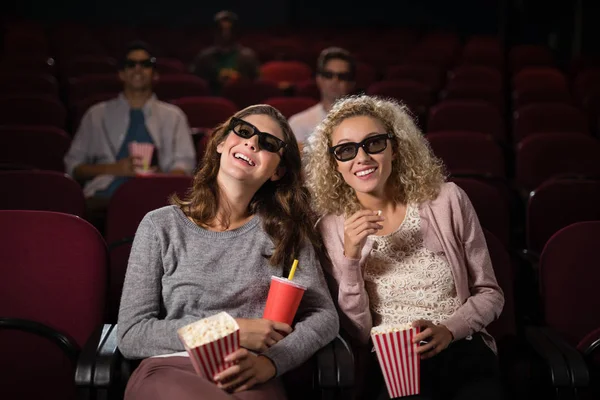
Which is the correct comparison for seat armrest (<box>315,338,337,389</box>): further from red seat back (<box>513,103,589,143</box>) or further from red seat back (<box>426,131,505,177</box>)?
red seat back (<box>513,103,589,143</box>)

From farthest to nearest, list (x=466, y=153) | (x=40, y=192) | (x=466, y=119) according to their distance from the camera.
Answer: (x=466, y=119) → (x=466, y=153) → (x=40, y=192)

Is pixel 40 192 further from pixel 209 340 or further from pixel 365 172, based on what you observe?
pixel 209 340

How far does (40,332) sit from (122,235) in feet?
2.47

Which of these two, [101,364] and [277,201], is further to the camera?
[277,201]

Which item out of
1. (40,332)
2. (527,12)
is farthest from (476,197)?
(527,12)

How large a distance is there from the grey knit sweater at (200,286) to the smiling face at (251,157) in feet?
0.44

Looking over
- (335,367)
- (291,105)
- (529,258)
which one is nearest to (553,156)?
(529,258)

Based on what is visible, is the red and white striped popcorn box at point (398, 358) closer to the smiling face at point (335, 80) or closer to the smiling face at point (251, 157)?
the smiling face at point (251, 157)

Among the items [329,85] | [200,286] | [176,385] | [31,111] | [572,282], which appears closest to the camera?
[176,385]

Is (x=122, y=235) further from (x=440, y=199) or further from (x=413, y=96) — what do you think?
(x=413, y=96)

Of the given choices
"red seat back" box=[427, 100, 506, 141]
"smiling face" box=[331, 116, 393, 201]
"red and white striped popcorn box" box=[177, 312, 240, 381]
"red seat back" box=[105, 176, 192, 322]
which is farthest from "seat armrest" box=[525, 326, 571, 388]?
"red seat back" box=[427, 100, 506, 141]

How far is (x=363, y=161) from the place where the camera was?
206 centimetres

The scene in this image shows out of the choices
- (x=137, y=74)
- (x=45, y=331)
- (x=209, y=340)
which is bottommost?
(x=45, y=331)

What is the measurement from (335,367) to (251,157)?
544 millimetres
